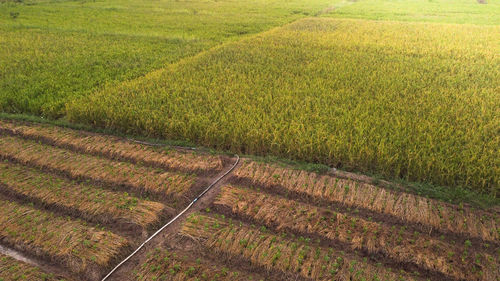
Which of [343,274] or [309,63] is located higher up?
[309,63]

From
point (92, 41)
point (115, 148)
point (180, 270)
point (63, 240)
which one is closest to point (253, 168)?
point (180, 270)

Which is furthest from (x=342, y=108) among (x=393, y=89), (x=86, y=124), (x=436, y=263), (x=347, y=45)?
(x=347, y=45)

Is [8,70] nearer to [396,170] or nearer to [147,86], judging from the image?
[147,86]

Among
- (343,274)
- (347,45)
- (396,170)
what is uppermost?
(347,45)

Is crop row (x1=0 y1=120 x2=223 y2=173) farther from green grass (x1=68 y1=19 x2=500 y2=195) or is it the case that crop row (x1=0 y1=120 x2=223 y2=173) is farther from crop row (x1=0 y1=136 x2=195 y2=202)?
green grass (x1=68 y1=19 x2=500 y2=195)

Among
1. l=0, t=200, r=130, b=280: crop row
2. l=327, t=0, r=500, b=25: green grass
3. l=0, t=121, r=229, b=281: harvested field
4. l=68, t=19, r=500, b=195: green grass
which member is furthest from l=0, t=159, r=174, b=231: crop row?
l=327, t=0, r=500, b=25: green grass

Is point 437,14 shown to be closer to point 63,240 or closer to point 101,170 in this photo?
point 101,170
